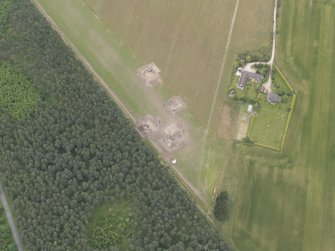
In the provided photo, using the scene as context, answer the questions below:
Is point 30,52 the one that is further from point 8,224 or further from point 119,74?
point 8,224

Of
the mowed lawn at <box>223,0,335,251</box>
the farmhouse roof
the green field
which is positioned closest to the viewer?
the mowed lawn at <box>223,0,335,251</box>

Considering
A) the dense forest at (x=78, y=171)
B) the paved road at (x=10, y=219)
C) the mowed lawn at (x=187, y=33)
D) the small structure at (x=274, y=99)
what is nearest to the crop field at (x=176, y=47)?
the mowed lawn at (x=187, y=33)

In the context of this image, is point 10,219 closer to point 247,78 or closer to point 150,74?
point 150,74

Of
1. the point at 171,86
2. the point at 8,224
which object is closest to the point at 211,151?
the point at 171,86

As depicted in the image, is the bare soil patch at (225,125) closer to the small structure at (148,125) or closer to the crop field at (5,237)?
the small structure at (148,125)

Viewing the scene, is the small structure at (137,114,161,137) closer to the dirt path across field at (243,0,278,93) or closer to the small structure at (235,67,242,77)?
the small structure at (235,67,242,77)

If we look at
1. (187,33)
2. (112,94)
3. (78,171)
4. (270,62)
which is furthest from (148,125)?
(270,62)

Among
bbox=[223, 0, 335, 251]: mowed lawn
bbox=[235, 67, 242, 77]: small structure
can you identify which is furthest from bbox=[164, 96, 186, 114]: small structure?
bbox=[223, 0, 335, 251]: mowed lawn
